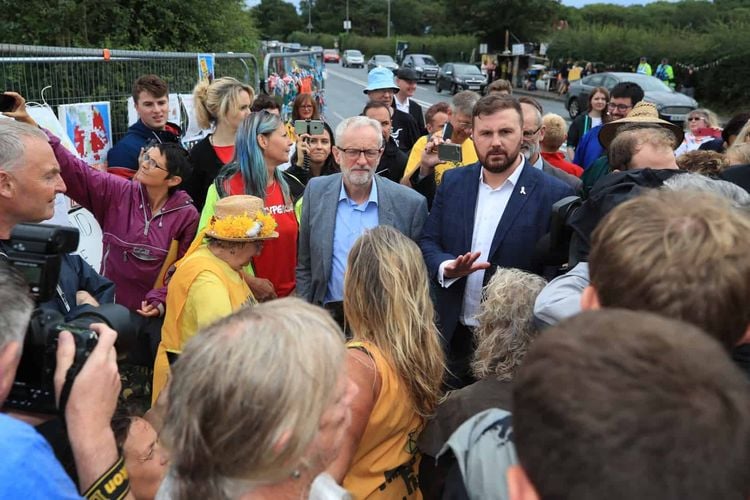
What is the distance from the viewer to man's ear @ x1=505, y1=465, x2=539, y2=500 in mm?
918

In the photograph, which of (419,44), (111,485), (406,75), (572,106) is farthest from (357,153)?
(419,44)

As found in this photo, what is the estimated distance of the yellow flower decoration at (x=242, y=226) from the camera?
2877 millimetres

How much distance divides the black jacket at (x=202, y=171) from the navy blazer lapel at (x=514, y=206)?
90.9 inches

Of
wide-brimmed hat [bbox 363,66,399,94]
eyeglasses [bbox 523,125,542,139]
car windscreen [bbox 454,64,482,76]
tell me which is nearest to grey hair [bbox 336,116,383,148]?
eyeglasses [bbox 523,125,542,139]

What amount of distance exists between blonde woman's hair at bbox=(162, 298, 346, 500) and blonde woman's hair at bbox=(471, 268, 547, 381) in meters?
0.91

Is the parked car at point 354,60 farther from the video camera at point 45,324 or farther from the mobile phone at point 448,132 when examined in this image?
the video camera at point 45,324

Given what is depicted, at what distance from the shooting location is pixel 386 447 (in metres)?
2.05

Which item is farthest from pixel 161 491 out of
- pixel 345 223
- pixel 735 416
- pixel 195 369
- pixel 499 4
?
pixel 499 4

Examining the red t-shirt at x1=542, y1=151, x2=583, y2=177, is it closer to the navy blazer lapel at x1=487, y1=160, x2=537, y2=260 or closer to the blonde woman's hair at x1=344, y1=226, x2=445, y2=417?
the navy blazer lapel at x1=487, y1=160, x2=537, y2=260

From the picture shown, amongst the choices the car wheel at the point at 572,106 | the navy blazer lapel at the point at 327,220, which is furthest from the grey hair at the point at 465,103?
the car wheel at the point at 572,106

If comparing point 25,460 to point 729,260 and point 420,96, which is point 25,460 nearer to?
point 729,260

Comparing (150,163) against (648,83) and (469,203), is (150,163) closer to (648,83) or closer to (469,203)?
(469,203)

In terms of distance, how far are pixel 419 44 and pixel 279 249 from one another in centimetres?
6563

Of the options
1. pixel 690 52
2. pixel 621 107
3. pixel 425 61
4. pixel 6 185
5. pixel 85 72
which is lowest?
pixel 6 185
